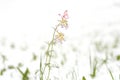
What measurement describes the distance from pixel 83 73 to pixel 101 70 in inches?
12.5

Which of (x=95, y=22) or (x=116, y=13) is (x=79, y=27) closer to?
(x=95, y=22)

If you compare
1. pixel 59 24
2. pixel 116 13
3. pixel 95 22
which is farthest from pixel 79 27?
pixel 59 24

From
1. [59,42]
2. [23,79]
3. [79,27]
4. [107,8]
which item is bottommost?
[23,79]

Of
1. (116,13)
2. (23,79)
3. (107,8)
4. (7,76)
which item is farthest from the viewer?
(107,8)

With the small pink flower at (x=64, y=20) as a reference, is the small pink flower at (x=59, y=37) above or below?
below

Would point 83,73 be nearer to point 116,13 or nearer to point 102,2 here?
point 116,13

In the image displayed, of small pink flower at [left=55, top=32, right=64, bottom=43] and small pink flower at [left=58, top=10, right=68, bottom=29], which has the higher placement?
small pink flower at [left=58, top=10, right=68, bottom=29]

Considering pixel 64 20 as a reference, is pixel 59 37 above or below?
below

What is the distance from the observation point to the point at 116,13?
2244 cm

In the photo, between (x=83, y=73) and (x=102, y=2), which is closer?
(x=83, y=73)

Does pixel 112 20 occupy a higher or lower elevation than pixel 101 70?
higher

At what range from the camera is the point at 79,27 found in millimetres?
19531

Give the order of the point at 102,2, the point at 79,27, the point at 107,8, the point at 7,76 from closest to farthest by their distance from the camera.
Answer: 1. the point at 7,76
2. the point at 79,27
3. the point at 107,8
4. the point at 102,2

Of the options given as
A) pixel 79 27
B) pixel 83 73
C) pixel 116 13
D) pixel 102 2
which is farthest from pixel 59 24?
pixel 102 2
